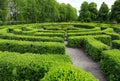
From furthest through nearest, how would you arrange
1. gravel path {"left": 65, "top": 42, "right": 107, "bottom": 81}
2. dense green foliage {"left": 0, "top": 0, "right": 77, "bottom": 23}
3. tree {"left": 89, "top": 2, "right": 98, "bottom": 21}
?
tree {"left": 89, "top": 2, "right": 98, "bottom": 21}, dense green foliage {"left": 0, "top": 0, "right": 77, "bottom": 23}, gravel path {"left": 65, "top": 42, "right": 107, "bottom": 81}

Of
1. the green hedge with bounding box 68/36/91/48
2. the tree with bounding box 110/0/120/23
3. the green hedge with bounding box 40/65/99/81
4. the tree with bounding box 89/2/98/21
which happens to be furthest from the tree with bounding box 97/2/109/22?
the green hedge with bounding box 40/65/99/81

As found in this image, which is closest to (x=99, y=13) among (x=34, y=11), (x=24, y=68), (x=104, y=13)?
(x=104, y=13)

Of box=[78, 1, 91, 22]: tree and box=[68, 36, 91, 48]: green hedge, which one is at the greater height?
box=[78, 1, 91, 22]: tree

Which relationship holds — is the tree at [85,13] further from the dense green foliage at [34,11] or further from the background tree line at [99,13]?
the dense green foliage at [34,11]

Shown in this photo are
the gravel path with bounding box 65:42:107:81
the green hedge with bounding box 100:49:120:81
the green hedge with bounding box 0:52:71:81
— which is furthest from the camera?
the gravel path with bounding box 65:42:107:81

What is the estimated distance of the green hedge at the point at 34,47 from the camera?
500 inches

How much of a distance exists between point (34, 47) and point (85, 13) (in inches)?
1852

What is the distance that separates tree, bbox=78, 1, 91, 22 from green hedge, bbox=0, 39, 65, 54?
4479cm

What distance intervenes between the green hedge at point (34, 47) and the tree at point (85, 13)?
44.8 meters

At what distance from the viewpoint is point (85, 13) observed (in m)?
58.2

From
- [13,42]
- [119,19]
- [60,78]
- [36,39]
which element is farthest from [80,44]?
[119,19]

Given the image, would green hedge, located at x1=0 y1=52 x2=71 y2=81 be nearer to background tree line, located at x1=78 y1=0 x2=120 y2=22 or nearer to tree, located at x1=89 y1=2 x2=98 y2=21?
background tree line, located at x1=78 y1=0 x2=120 y2=22

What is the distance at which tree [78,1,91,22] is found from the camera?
56.9 m

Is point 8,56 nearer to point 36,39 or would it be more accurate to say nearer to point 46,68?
point 46,68
